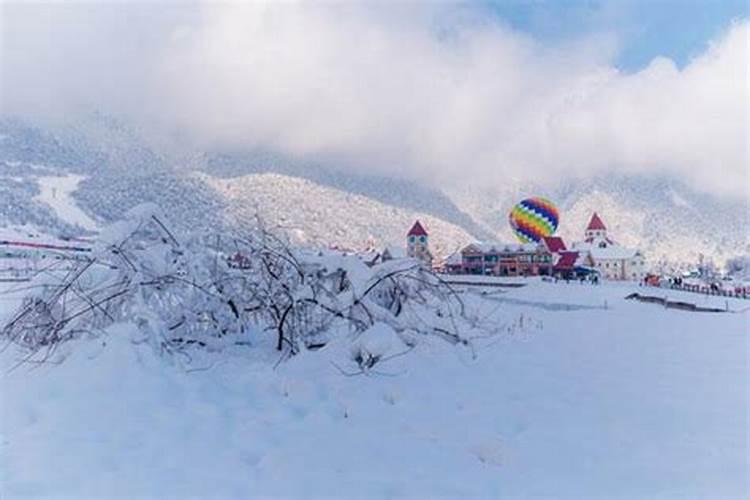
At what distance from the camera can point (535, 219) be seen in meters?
33.2

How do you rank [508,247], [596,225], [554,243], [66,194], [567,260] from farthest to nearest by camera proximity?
1. [596,225]
2. [554,243]
3. [567,260]
4. [508,247]
5. [66,194]

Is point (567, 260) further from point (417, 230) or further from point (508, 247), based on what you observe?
point (417, 230)

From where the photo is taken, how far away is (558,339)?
6914 mm

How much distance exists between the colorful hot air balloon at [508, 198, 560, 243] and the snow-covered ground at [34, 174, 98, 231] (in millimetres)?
22718

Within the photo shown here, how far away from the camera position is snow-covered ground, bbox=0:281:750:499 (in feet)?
9.42

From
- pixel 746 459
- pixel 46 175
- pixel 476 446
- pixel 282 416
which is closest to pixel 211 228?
pixel 282 416

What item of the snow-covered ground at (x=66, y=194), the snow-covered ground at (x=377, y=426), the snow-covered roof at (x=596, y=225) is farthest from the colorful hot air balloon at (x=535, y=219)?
the snow-covered ground at (x=377, y=426)

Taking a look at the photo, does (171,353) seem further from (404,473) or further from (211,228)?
(404,473)

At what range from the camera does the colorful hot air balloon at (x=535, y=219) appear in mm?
33094

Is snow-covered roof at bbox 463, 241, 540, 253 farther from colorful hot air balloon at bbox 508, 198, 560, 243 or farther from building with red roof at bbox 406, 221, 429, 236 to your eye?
building with red roof at bbox 406, 221, 429, 236

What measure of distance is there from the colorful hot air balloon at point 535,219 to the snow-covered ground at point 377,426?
2820cm

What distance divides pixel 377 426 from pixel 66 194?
11.9 m

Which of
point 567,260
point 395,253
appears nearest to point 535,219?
point 567,260

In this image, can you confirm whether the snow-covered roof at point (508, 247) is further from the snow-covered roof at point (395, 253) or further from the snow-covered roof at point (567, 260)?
the snow-covered roof at point (395, 253)
